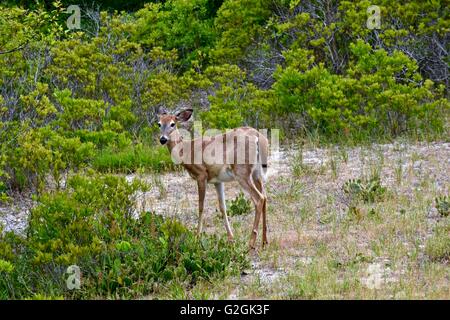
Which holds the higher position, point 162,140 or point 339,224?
point 162,140

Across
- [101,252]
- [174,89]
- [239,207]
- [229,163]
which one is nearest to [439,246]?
[229,163]

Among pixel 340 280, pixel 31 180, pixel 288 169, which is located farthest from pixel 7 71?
pixel 340 280

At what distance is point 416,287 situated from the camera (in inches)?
291

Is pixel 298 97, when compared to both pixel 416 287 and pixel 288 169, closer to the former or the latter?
pixel 288 169

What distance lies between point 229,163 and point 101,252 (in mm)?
2032

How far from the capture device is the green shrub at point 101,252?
307 inches

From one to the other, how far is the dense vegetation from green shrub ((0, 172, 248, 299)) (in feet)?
0.08

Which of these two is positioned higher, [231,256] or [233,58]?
[233,58]

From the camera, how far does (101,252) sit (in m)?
8.08

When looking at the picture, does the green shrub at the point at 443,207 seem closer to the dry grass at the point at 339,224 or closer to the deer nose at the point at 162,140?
the dry grass at the point at 339,224

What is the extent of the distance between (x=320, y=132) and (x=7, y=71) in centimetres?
532

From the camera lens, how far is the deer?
928 cm

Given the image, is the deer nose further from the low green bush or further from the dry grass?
the low green bush

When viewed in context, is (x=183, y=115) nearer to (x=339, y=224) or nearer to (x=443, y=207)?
(x=339, y=224)
